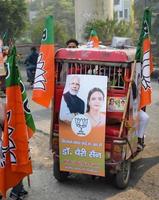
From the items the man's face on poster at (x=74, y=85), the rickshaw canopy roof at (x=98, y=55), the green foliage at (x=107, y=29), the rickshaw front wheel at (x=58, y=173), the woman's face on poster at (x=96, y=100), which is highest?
the rickshaw canopy roof at (x=98, y=55)

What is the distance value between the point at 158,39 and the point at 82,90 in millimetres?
24495

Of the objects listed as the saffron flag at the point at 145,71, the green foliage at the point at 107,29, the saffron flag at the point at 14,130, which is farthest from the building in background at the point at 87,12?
the saffron flag at the point at 14,130

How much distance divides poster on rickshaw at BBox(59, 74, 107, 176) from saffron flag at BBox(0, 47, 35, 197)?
1052 millimetres

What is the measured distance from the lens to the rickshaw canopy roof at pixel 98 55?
7.01 metres

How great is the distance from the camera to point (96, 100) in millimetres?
7066

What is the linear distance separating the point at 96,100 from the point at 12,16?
22.4 meters

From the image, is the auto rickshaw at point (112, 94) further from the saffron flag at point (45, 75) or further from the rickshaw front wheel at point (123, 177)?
the saffron flag at point (45, 75)

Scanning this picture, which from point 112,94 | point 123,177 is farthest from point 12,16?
point 123,177

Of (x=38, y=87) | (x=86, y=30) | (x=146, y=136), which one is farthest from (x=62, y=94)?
(x=86, y=30)

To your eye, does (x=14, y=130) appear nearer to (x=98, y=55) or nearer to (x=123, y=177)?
(x=98, y=55)

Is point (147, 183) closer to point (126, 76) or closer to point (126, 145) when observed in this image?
point (126, 145)

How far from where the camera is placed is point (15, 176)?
21.0 ft

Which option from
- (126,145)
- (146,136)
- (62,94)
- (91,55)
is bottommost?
(146,136)

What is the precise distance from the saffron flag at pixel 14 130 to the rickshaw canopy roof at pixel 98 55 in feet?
3.97
